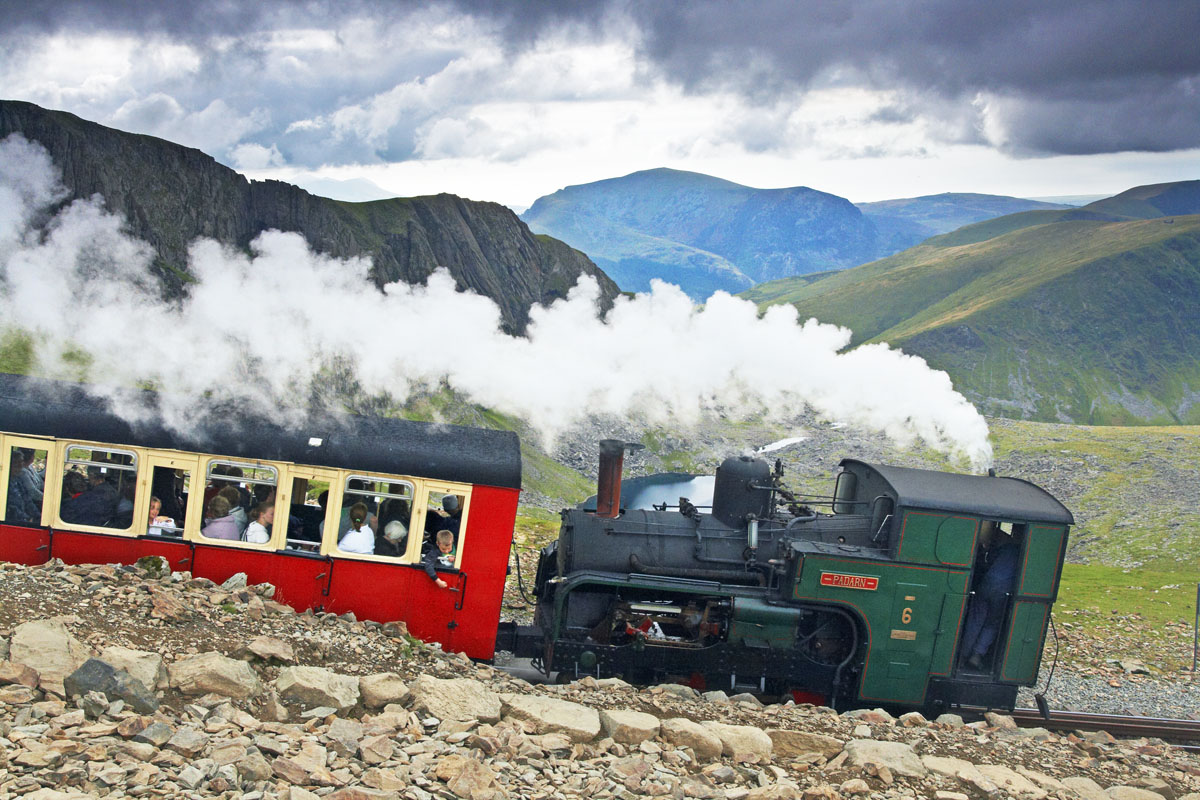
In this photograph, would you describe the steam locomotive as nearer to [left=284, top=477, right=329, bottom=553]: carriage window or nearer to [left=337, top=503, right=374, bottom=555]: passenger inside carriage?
[left=337, top=503, right=374, bottom=555]: passenger inside carriage

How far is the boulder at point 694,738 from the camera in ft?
30.6

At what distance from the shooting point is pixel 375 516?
11.4 m

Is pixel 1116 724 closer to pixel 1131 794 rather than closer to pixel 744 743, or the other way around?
pixel 1131 794

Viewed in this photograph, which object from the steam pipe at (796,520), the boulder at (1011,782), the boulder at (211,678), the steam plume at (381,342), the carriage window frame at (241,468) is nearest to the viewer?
the boulder at (211,678)

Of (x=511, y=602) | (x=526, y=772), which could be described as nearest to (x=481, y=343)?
(x=511, y=602)

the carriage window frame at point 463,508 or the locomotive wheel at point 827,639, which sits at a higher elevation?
the carriage window frame at point 463,508

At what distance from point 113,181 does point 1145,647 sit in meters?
69.9

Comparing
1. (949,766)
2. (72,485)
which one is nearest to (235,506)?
(72,485)

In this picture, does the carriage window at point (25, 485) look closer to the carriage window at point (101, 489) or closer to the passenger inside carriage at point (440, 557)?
the carriage window at point (101, 489)

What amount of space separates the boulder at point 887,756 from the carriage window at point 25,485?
395 inches

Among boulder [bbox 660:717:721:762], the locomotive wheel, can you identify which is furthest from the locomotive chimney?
boulder [bbox 660:717:721:762]

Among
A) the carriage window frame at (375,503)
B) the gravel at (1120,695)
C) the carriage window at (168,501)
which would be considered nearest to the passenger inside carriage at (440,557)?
the carriage window frame at (375,503)

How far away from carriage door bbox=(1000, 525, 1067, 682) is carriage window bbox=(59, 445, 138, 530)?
12.1 meters

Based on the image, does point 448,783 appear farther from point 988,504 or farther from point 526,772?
point 988,504
